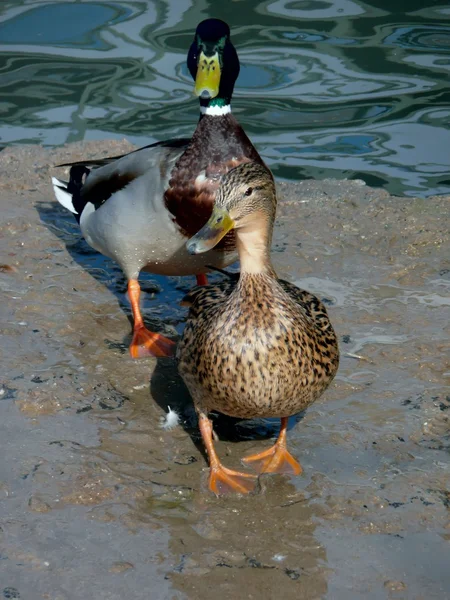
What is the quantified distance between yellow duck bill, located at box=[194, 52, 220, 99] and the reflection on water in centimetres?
260

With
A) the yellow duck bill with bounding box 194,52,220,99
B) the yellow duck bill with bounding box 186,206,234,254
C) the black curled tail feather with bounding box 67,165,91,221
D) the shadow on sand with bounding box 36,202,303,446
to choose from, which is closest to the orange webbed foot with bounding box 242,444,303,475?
the shadow on sand with bounding box 36,202,303,446

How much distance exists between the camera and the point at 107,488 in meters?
3.61

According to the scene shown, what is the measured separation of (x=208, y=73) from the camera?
4.96 m

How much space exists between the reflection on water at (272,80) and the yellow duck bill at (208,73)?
102 inches

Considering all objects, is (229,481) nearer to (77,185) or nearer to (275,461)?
(275,461)

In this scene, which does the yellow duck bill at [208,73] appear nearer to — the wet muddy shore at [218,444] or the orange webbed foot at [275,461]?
the wet muddy shore at [218,444]

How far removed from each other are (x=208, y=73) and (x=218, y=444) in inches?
74.3

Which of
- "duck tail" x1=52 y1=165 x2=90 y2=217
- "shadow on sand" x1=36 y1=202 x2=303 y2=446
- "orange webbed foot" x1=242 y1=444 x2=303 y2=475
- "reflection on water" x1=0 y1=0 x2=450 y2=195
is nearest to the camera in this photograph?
"orange webbed foot" x1=242 y1=444 x2=303 y2=475

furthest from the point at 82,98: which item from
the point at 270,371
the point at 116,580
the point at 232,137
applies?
the point at 116,580

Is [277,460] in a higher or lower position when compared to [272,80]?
lower

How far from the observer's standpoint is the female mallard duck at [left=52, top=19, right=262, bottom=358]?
15.8 feet

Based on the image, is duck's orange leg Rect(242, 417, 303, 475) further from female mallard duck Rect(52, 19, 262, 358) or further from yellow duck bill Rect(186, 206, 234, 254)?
female mallard duck Rect(52, 19, 262, 358)

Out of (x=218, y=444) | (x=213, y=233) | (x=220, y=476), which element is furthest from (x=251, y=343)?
(x=218, y=444)

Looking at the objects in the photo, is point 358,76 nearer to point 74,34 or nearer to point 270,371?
point 74,34
